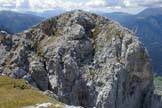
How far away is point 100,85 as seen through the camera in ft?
318

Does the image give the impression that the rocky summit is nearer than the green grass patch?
No

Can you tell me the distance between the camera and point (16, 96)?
38.3 meters

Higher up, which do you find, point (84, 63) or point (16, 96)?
point (16, 96)

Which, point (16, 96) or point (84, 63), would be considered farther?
point (84, 63)

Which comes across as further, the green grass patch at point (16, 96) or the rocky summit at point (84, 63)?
the rocky summit at point (84, 63)

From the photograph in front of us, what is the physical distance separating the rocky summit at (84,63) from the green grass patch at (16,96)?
4848 cm

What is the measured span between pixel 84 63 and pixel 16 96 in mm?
62426

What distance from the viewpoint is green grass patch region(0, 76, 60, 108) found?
1332 inches

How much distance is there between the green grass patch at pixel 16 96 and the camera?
33844mm

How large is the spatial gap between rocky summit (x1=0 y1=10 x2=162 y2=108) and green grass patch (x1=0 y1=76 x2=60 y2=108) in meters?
48.5

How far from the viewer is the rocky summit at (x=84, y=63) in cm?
9688

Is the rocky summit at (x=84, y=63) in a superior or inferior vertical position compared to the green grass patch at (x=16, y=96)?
inferior

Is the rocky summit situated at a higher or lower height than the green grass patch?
lower

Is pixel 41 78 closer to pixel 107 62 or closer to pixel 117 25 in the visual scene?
pixel 107 62
